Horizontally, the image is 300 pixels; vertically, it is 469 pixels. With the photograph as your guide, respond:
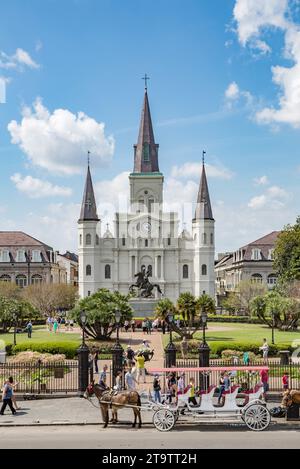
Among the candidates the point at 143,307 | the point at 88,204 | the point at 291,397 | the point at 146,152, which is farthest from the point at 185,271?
the point at 291,397

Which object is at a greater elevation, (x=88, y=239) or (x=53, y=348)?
(x=88, y=239)

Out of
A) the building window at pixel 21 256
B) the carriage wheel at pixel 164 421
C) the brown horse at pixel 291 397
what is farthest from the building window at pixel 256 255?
Answer: the carriage wheel at pixel 164 421

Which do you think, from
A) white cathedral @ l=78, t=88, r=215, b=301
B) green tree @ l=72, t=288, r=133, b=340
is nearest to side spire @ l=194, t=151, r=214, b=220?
white cathedral @ l=78, t=88, r=215, b=301

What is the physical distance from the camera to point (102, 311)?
42.3m

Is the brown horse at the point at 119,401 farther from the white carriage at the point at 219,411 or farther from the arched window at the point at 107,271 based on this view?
the arched window at the point at 107,271

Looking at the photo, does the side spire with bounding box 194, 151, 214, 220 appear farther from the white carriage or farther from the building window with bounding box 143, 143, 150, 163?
the white carriage

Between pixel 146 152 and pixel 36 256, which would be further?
pixel 146 152

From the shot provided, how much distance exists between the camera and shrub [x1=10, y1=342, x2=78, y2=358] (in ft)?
114

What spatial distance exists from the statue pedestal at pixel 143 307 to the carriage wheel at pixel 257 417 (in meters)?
47.6

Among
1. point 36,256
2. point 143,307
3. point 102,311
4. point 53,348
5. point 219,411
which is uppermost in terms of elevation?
point 36,256

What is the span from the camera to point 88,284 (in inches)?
3679

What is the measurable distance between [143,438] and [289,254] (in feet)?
192

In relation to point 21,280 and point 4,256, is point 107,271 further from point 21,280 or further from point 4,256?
point 4,256

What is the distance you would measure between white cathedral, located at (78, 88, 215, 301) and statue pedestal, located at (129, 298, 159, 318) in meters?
27.5
